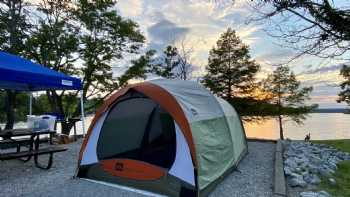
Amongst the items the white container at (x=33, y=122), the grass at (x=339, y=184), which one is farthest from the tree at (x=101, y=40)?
the grass at (x=339, y=184)

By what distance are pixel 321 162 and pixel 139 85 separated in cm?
458

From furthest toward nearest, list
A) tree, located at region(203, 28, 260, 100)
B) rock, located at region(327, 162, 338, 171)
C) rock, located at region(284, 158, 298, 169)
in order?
tree, located at region(203, 28, 260, 100), rock, located at region(327, 162, 338, 171), rock, located at region(284, 158, 298, 169)

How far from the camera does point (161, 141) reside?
5145 millimetres

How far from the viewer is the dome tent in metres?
4.15

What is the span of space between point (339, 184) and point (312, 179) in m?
0.47

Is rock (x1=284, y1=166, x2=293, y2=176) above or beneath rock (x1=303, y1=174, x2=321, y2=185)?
above

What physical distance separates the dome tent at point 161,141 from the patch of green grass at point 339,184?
158 cm

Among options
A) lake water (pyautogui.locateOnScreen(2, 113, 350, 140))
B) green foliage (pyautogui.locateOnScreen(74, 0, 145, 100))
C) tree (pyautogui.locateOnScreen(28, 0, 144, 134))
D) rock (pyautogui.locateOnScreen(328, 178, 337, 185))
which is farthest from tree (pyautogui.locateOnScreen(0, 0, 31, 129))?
rock (pyautogui.locateOnScreen(328, 178, 337, 185))

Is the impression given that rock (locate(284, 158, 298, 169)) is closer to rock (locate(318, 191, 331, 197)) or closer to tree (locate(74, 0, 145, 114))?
rock (locate(318, 191, 331, 197))

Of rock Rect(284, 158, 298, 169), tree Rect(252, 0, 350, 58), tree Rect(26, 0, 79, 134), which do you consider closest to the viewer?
tree Rect(252, 0, 350, 58)

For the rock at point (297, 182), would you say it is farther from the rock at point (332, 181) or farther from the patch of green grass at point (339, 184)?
the rock at point (332, 181)

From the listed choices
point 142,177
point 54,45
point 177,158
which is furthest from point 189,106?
point 54,45

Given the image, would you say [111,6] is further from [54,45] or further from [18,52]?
[18,52]

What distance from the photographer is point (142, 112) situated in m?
5.18
